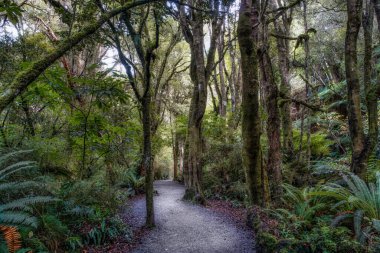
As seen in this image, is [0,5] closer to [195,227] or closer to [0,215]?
[0,215]

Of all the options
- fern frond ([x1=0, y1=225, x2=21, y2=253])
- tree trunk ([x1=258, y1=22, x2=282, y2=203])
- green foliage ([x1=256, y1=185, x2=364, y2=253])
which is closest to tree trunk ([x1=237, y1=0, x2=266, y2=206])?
green foliage ([x1=256, y1=185, x2=364, y2=253])

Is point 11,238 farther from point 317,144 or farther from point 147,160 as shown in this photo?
point 317,144

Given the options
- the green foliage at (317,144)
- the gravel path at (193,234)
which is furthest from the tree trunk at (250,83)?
the green foliage at (317,144)

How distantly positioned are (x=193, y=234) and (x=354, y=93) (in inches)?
193

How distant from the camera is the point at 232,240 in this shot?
5.75 metres

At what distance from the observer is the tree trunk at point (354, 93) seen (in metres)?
5.60

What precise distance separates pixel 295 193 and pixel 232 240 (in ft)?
7.43

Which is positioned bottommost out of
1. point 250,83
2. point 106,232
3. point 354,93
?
point 106,232

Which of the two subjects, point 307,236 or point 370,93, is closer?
point 307,236

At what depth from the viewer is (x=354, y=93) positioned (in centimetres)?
Answer: 568

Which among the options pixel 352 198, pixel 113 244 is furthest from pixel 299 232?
pixel 113 244

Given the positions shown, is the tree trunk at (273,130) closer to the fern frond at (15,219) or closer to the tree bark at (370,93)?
the tree bark at (370,93)

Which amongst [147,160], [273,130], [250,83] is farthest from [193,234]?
[250,83]

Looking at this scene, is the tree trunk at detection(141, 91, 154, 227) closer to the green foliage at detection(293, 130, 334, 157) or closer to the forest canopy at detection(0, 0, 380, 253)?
the forest canopy at detection(0, 0, 380, 253)
